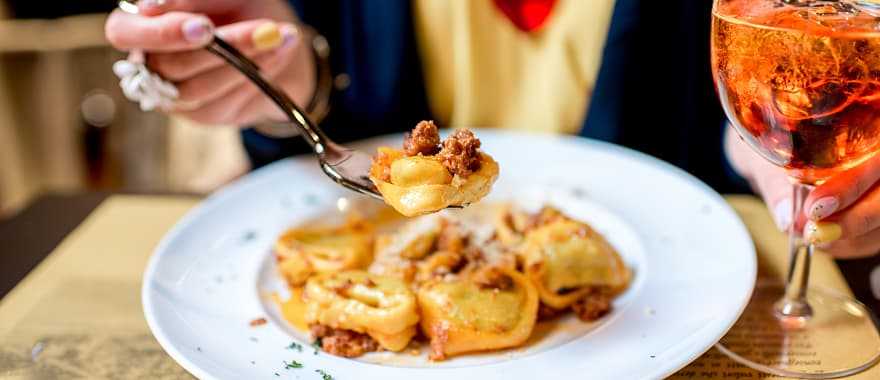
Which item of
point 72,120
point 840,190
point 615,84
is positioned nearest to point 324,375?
point 840,190

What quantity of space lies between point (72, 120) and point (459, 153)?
250 cm

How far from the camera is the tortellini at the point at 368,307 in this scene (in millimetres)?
826

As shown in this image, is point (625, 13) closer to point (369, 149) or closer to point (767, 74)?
point (369, 149)

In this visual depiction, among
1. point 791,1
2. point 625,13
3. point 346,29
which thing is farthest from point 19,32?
point 791,1

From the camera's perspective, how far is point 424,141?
2.62 feet

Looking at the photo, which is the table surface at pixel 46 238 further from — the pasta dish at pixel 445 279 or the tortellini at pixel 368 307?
the tortellini at pixel 368 307

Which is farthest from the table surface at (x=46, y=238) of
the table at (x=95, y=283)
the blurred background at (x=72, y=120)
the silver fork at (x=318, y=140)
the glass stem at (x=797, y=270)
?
the blurred background at (x=72, y=120)

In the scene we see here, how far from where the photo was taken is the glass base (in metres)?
0.80

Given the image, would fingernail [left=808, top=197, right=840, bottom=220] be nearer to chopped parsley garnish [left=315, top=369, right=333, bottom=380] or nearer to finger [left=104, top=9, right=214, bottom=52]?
chopped parsley garnish [left=315, top=369, right=333, bottom=380]

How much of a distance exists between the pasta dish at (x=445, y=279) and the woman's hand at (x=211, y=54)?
0.78 ft

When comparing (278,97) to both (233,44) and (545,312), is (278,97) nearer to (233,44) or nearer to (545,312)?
(233,44)

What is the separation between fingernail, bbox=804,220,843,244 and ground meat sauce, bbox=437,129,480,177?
1.27 ft

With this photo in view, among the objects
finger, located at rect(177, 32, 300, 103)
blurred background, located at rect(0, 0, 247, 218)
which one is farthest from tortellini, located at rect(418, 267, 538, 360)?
blurred background, located at rect(0, 0, 247, 218)

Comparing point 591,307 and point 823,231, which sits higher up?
point 823,231
